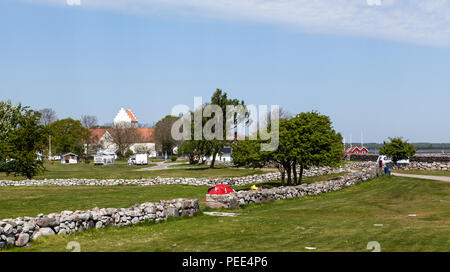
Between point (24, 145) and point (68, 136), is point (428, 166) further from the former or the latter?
point (68, 136)

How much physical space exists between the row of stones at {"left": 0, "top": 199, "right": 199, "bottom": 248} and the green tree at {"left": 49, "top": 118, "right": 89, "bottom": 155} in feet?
345

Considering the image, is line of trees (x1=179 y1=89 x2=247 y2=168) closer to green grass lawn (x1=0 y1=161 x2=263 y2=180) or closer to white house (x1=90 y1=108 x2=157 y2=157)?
green grass lawn (x1=0 y1=161 x2=263 y2=180)

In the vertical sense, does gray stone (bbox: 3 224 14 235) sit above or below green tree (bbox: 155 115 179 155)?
below

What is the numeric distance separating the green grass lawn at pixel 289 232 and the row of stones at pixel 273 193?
88cm

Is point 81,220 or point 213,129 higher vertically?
point 213,129

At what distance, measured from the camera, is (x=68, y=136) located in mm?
132125

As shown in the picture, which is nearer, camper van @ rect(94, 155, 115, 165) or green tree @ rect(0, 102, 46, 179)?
green tree @ rect(0, 102, 46, 179)

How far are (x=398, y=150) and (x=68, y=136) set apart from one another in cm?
9189

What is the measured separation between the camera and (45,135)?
189 feet

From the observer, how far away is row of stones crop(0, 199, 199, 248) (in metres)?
15.8

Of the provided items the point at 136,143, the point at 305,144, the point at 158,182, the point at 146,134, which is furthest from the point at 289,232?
the point at 146,134

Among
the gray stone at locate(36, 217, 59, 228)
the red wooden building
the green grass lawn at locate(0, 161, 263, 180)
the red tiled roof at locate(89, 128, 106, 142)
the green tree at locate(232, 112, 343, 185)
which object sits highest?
the red tiled roof at locate(89, 128, 106, 142)

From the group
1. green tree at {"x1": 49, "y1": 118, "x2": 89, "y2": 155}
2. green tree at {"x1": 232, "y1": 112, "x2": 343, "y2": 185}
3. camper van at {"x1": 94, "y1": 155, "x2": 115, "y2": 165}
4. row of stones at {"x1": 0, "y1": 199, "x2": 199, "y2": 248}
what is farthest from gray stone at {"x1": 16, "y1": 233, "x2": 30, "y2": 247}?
green tree at {"x1": 49, "y1": 118, "x2": 89, "y2": 155}
